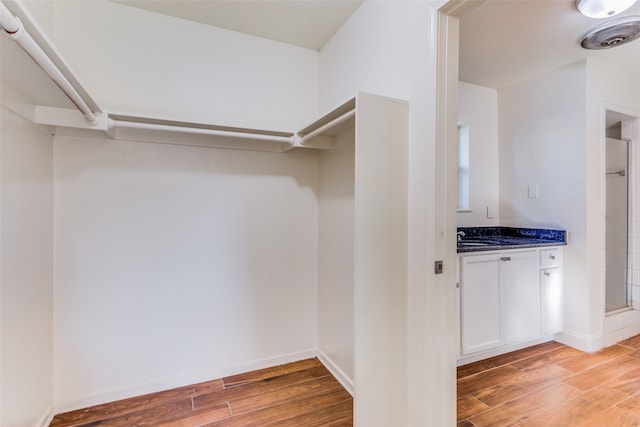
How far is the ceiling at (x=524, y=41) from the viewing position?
1.90 metres

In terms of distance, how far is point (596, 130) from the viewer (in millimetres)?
2598

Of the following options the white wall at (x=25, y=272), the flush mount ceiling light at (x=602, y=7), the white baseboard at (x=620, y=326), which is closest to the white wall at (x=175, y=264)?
the white wall at (x=25, y=272)

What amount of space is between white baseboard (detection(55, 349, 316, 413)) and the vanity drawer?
6.72 feet

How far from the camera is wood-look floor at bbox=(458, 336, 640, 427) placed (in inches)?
67.4

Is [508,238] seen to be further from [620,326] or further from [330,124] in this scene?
[330,124]

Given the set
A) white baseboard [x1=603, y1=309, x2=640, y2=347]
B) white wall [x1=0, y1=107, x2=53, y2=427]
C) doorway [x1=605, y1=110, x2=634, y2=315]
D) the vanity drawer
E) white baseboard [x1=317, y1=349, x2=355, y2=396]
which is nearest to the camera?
white wall [x1=0, y1=107, x2=53, y2=427]

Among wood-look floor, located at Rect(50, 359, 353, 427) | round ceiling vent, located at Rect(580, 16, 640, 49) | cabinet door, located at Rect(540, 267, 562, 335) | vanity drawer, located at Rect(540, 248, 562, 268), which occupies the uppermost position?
round ceiling vent, located at Rect(580, 16, 640, 49)

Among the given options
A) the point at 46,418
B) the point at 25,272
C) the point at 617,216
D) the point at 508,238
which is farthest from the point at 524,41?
the point at 46,418

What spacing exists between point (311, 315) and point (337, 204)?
941 millimetres

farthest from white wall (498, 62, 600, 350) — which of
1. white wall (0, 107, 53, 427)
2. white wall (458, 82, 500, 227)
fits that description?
white wall (0, 107, 53, 427)

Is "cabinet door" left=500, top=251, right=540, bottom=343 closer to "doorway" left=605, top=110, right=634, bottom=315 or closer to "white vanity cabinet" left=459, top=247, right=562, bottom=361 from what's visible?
"white vanity cabinet" left=459, top=247, right=562, bottom=361

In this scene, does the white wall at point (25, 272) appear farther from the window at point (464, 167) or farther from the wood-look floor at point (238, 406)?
the window at point (464, 167)

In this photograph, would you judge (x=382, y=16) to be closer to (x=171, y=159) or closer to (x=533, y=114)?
(x=171, y=159)

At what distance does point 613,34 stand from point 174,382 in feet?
12.5
